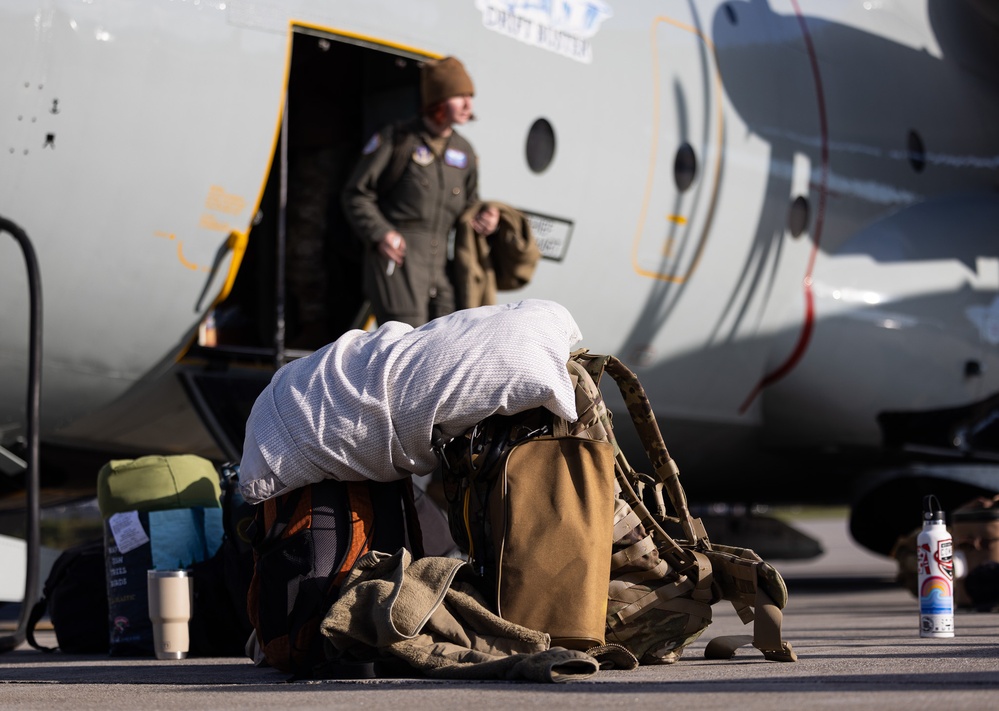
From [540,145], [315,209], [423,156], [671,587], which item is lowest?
[671,587]

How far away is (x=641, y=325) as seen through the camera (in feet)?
24.2

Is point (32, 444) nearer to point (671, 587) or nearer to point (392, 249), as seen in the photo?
point (392, 249)

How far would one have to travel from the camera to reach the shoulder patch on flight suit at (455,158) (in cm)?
602

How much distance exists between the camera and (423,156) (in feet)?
19.6

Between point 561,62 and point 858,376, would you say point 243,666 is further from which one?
point 858,376

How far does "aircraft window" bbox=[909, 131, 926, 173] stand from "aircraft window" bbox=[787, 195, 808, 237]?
1281mm

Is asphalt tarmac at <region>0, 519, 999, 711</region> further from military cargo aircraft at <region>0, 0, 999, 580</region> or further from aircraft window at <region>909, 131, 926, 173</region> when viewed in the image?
aircraft window at <region>909, 131, 926, 173</region>

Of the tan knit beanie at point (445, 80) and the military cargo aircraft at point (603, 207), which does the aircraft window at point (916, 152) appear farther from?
the tan knit beanie at point (445, 80)

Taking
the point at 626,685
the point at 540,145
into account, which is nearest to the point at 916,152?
the point at 540,145

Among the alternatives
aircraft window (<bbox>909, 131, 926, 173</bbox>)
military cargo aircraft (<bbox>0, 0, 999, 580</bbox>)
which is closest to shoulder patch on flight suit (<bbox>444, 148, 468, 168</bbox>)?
military cargo aircraft (<bbox>0, 0, 999, 580</bbox>)

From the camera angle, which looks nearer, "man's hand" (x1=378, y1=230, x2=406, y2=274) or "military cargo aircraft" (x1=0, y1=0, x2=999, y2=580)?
"military cargo aircraft" (x1=0, y1=0, x2=999, y2=580)

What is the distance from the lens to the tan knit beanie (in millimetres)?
5742

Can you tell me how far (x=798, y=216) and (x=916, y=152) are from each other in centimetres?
147

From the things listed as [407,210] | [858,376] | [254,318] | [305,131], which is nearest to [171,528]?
[407,210]
